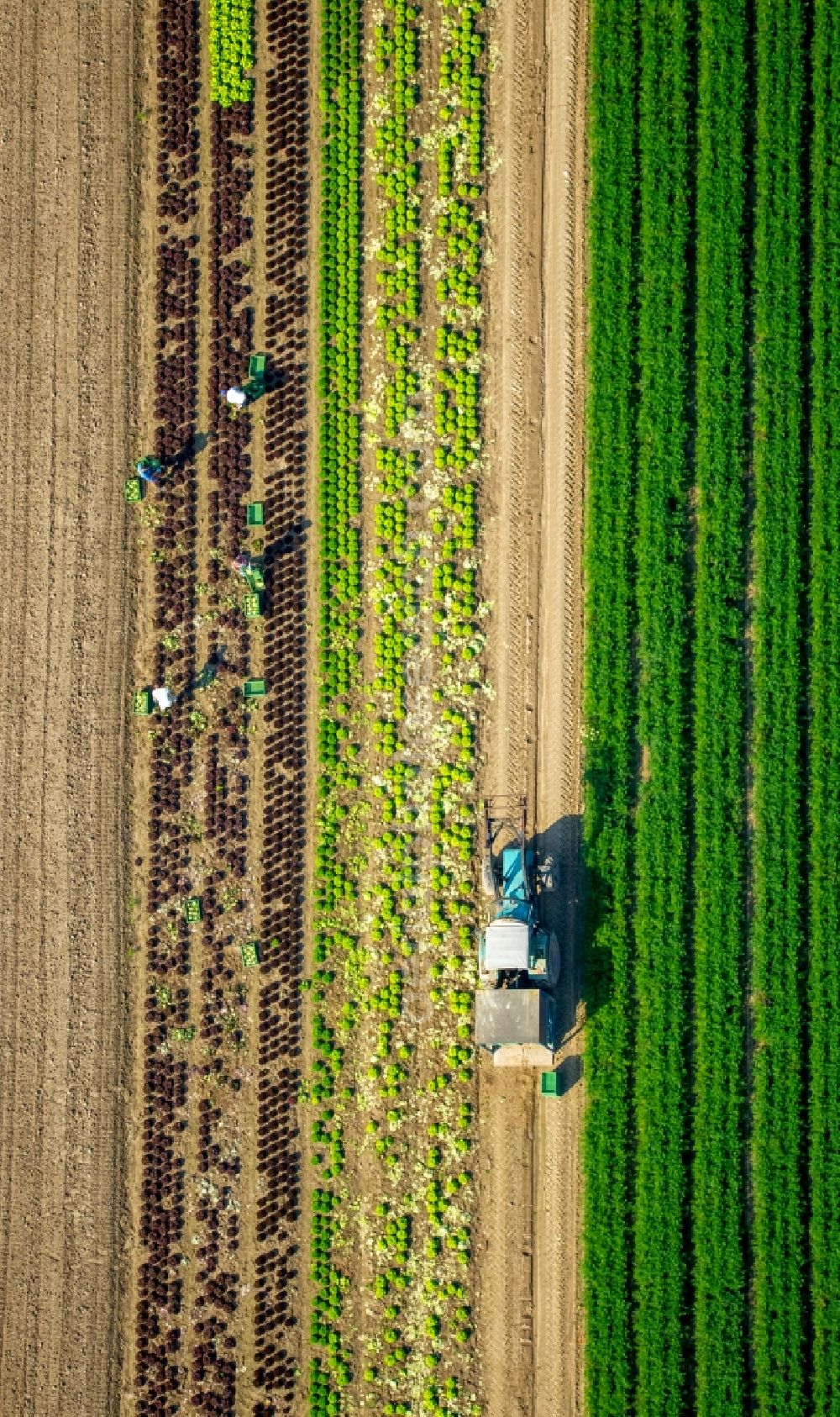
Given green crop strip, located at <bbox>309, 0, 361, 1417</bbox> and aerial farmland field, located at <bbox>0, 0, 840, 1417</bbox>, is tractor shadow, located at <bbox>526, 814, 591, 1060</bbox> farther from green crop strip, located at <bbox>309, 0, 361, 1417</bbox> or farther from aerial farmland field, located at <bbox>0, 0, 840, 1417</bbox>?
green crop strip, located at <bbox>309, 0, 361, 1417</bbox>

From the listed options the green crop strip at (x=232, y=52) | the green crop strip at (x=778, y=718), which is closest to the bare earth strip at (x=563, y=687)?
the green crop strip at (x=778, y=718)

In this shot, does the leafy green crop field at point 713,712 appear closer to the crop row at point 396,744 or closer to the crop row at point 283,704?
the crop row at point 396,744

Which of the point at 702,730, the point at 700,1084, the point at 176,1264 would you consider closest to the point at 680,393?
the point at 702,730

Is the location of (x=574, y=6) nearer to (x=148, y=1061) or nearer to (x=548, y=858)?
(x=548, y=858)

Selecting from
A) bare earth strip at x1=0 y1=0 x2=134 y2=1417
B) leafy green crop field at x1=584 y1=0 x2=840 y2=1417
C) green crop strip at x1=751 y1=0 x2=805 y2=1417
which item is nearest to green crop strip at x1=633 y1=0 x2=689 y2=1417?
leafy green crop field at x1=584 y1=0 x2=840 y2=1417

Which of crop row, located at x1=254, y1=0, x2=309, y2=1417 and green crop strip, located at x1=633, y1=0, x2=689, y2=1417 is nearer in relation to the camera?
green crop strip, located at x1=633, y1=0, x2=689, y2=1417

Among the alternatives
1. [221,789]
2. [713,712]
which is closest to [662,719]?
[713,712]

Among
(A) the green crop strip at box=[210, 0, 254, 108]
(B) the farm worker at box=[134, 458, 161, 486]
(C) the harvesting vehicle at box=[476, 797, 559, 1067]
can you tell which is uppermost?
(A) the green crop strip at box=[210, 0, 254, 108]
